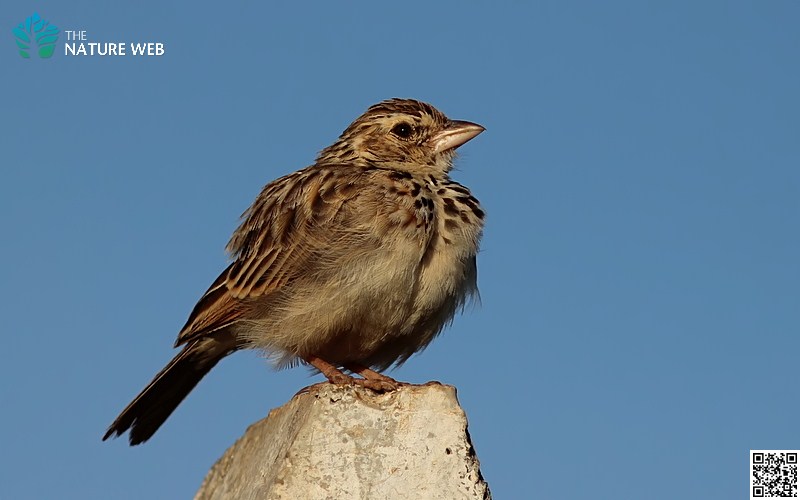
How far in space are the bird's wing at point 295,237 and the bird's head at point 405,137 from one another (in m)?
0.64

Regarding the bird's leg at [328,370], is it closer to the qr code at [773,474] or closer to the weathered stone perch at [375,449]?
the weathered stone perch at [375,449]

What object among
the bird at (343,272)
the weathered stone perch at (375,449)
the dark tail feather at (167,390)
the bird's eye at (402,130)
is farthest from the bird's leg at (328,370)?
the bird's eye at (402,130)

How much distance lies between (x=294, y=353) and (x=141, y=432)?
1710 mm

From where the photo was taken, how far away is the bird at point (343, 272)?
355 inches

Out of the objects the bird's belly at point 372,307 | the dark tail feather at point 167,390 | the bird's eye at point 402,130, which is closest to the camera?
the bird's belly at point 372,307

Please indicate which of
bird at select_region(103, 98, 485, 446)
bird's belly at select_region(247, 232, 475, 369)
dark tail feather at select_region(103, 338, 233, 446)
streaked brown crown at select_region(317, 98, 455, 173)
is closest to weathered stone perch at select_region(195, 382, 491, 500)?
bird at select_region(103, 98, 485, 446)

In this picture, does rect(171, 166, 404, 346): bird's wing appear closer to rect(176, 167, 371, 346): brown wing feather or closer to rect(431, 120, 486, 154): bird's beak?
rect(176, 167, 371, 346): brown wing feather

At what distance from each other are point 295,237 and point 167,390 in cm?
186

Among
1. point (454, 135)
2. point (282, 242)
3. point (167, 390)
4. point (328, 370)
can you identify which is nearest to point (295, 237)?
point (282, 242)

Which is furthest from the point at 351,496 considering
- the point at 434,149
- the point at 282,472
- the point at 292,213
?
the point at 434,149

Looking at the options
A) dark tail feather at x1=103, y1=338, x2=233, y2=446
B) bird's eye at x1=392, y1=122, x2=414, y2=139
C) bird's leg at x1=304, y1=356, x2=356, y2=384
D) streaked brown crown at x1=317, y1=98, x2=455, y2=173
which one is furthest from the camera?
bird's eye at x1=392, y1=122, x2=414, y2=139

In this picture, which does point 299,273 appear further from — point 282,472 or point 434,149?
point 282,472

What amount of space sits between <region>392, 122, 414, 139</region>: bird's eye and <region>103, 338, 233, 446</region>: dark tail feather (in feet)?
8.16

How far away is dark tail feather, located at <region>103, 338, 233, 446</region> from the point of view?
9.99 meters
